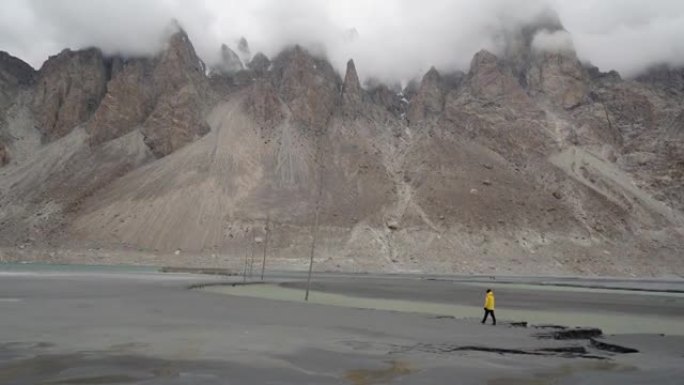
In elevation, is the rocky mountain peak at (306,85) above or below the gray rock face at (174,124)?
above

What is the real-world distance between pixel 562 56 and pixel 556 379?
13581 centimetres

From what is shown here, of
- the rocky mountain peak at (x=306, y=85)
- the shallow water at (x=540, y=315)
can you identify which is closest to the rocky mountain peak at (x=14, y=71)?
the rocky mountain peak at (x=306, y=85)

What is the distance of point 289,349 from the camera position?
1688 centimetres

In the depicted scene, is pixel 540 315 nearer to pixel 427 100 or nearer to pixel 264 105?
pixel 264 105

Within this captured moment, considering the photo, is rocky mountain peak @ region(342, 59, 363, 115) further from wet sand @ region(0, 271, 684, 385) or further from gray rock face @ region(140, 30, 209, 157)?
wet sand @ region(0, 271, 684, 385)

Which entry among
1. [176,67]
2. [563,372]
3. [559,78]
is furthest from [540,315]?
[559,78]

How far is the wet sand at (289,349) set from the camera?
Answer: 43.0 ft

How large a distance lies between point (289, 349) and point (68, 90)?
13500 cm

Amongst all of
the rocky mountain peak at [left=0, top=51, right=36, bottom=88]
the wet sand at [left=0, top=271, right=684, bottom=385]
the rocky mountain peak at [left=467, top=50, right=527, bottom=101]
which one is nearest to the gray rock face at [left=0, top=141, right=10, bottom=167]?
the rocky mountain peak at [left=0, top=51, right=36, bottom=88]

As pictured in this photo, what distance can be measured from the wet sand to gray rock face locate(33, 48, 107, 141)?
11027 cm

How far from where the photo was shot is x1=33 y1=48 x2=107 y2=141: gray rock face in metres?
130

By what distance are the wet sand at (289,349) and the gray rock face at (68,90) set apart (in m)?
110

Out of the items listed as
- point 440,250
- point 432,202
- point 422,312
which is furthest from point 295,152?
point 422,312

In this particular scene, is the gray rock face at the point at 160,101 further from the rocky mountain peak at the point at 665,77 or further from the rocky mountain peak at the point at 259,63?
the rocky mountain peak at the point at 665,77
